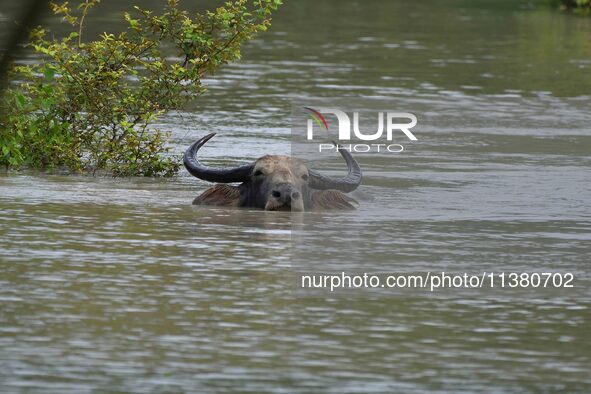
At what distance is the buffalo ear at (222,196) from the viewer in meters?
14.3

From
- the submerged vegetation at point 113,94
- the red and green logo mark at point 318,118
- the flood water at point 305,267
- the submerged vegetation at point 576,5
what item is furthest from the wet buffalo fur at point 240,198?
the submerged vegetation at point 576,5

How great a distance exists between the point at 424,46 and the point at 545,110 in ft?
34.3

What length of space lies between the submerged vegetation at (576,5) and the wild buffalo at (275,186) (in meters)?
31.9

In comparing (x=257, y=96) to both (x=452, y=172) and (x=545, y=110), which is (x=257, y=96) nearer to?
(x=545, y=110)

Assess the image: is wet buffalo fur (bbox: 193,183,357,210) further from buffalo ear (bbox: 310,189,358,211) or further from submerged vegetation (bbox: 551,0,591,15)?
submerged vegetation (bbox: 551,0,591,15)

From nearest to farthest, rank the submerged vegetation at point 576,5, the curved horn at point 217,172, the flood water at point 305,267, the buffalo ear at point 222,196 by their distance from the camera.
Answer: the flood water at point 305,267, the curved horn at point 217,172, the buffalo ear at point 222,196, the submerged vegetation at point 576,5

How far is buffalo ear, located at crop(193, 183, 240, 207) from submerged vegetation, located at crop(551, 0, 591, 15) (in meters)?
32.3

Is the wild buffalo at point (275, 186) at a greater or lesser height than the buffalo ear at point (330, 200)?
greater

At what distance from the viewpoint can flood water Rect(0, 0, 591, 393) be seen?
340 inches

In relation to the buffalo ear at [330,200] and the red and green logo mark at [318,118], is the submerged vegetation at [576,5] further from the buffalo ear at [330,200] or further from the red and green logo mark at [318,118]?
the buffalo ear at [330,200]

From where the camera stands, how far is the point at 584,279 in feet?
36.9

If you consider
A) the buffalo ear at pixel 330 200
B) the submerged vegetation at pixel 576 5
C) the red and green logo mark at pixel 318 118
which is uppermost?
the submerged vegetation at pixel 576 5

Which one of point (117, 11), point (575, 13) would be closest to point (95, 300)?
point (117, 11)

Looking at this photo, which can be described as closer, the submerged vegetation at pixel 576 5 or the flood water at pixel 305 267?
the flood water at pixel 305 267
